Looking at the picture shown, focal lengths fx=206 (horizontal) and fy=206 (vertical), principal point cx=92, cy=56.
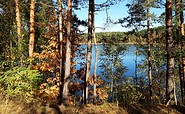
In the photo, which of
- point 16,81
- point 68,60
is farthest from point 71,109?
point 68,60

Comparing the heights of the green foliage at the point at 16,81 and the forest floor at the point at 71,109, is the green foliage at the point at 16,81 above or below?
above

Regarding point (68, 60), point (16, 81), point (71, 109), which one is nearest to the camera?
point (71, 109)

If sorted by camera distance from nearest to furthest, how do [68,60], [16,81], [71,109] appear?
[71,109] → [16,81] → [68,60]

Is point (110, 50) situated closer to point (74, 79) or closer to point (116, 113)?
point (74, 79)

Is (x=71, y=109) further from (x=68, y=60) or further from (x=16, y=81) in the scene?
(x=68, y=60)

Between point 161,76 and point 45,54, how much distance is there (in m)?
22.5

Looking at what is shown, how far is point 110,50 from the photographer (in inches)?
1464

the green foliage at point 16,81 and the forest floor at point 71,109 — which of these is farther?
the green foliage at point 16,81

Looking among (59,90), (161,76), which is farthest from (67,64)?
(161,76)

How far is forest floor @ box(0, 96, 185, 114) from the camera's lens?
360 centimetres

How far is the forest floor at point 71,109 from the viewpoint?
3600mm

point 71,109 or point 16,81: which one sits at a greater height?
point 16,81

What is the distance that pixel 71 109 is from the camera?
4156 mm

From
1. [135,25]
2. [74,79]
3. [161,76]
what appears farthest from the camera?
[161,76]
